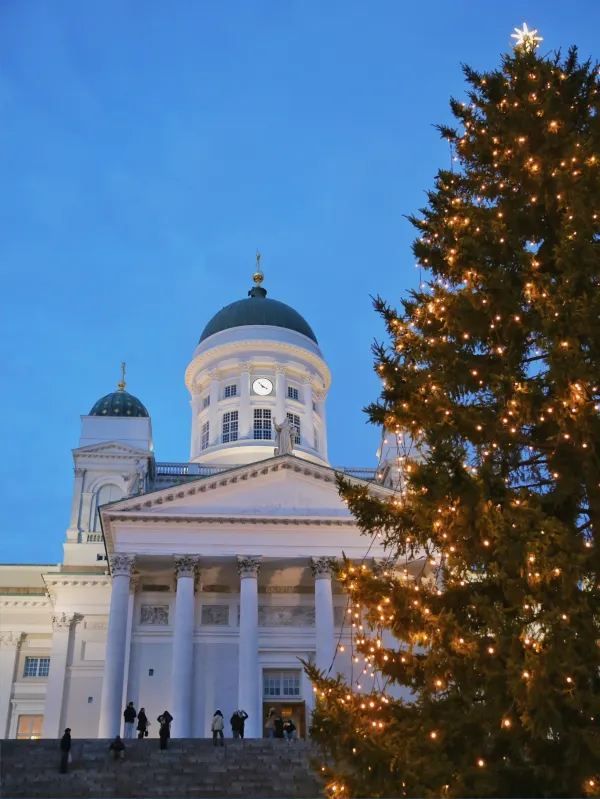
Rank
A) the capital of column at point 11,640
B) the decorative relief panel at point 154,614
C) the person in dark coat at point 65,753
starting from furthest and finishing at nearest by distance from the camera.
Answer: the capital of column at point 11,640 → the decorative relief panel at point 154,614 → the person in dark coat at point 65,753

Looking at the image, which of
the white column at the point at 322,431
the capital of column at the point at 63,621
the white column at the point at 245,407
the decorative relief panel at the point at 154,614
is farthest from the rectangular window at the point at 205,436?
the decorative relief panel at the point at 154,614

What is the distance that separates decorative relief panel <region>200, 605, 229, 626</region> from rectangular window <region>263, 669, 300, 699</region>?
248 centimetres

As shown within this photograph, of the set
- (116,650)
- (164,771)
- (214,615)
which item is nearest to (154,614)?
(214,615)

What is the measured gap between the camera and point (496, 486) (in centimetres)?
967

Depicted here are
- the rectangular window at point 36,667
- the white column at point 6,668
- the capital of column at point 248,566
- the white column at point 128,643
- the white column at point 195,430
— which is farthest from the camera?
the white column at point 195,430

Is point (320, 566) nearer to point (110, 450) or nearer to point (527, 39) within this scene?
point (110, 450)

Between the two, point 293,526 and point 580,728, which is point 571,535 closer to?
point 580,728

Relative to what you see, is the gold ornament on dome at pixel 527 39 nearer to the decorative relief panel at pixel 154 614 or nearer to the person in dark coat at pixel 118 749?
the person in dark coat at pixel 118 749

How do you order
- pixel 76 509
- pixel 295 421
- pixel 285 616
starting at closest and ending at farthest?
1. pixel 285 616
2. pixel 76 509
3. pixel 295 421

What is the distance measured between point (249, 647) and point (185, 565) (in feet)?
12.1

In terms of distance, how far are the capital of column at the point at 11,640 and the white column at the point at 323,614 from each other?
15684 millimetres

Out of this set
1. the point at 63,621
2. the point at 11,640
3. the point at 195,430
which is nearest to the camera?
the point at 63,621

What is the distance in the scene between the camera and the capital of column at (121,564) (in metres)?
31.2

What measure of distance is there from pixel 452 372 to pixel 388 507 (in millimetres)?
1927
